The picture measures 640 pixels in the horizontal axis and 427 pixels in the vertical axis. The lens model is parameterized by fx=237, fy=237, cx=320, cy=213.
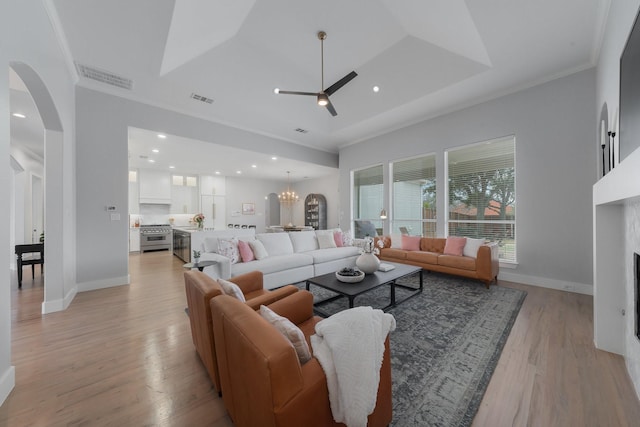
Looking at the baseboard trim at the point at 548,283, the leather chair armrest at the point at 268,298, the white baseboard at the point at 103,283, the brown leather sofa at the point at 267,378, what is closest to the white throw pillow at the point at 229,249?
the leather chair armrest at the point at 268,298

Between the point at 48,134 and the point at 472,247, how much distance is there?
653 cm

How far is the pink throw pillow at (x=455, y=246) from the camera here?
4.41 metres

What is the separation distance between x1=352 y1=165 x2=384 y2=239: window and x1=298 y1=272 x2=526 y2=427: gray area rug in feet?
10.7

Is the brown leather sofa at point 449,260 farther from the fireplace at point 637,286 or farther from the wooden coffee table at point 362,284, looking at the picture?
the fireplace at point 637,286

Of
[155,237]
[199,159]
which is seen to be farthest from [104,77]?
[155,237]

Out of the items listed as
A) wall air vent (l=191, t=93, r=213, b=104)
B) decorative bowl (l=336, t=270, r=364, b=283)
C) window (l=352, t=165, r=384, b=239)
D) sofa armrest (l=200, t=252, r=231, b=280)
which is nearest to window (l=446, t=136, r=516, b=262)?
window (l=352, t=165, r=384, b=239)

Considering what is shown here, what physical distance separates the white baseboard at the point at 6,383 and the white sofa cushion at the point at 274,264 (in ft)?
6.47

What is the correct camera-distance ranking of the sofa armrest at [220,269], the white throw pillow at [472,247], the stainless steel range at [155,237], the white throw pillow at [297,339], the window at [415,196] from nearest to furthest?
the white throw pillow at [297,339] < the sofa armrest at [220,269] < the white throw pillow at [472,247] < the window at [415,196] < the stainless steel range at [155,237]

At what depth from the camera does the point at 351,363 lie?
3.44 ft

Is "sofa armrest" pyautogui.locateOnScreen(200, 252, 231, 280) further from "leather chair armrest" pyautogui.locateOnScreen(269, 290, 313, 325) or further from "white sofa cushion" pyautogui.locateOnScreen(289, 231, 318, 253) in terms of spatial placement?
"leather chair armrest" pyautogui.locateOnScreen(269, 290, 313, 325)

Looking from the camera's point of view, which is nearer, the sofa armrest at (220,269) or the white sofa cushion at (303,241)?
the sofa armrest at (220,269)

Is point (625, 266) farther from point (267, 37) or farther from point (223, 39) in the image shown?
point (223, 39)

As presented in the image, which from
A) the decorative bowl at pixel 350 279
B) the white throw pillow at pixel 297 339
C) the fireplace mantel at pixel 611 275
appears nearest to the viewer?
the white throw pillow at pixel 297 339

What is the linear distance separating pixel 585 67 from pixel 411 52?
2.56m
